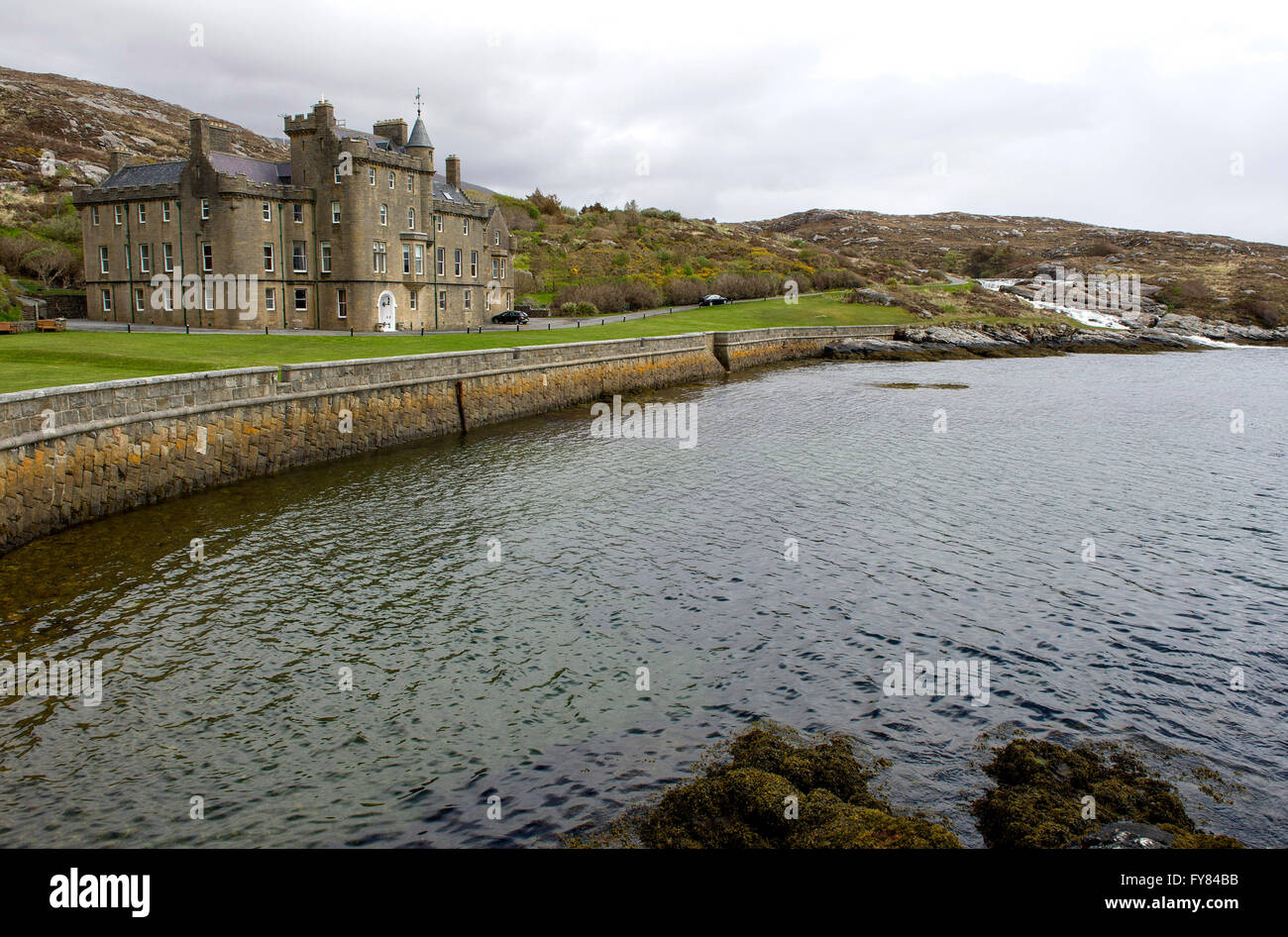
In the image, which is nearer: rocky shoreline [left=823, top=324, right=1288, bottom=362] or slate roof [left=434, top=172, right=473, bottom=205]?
slate roof [left=434, top=172, right=473, bottom=205]

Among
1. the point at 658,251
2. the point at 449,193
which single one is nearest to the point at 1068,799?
the point at 449,193

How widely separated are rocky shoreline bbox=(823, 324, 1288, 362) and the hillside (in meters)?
6.37

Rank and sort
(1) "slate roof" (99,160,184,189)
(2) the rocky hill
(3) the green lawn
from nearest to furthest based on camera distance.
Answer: (3) the green lawn, (1) "slate roof" (99,160,184,189), (2) the rocky hill

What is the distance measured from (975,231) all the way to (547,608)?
170088 mm

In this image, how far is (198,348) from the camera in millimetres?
32406

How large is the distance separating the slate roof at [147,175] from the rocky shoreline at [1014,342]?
146 ft

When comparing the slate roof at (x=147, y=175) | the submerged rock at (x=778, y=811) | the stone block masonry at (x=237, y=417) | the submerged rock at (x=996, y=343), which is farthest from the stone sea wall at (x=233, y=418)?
the submerged rock at (x=996, y=343)

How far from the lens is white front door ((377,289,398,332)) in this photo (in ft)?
159

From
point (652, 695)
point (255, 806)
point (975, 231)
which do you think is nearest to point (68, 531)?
point (255, 806)

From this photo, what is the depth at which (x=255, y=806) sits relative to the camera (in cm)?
865

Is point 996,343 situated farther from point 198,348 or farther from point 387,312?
point 198,348

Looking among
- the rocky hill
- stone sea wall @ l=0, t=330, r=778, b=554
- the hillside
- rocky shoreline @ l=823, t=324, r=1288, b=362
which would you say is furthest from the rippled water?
the rocky hill

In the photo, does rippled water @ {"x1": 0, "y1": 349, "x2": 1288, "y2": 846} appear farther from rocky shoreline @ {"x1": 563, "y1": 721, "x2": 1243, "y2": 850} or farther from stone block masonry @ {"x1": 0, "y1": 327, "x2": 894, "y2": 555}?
stone block masonry @ {"x1": 0, "y1": 327, "x2": 894, "y2": 555}
